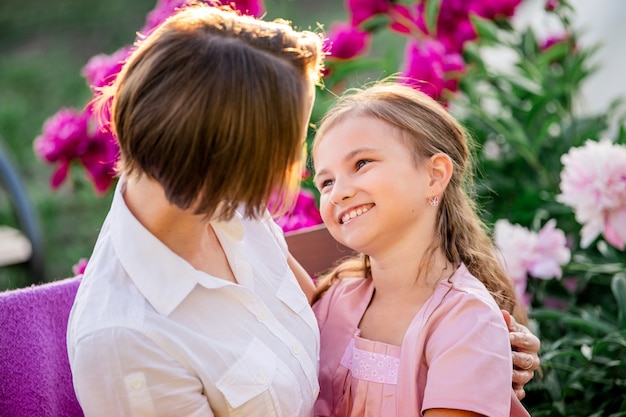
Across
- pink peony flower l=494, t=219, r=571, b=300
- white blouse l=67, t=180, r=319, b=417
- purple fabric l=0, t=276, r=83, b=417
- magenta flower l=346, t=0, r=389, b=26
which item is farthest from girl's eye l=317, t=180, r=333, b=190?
magenta flower l=346, t=0, r=389, b=26

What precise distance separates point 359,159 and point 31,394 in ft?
2.11

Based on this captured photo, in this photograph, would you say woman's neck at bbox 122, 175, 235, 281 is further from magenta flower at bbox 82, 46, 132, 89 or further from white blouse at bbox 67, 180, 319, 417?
magenta flower at bbox 82, 46, 132, 89

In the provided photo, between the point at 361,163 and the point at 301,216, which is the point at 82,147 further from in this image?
the point at 361,163

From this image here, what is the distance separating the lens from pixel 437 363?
51.9 inches

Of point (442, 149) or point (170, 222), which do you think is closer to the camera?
point (170, 222)

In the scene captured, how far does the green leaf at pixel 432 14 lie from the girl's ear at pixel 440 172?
105cm

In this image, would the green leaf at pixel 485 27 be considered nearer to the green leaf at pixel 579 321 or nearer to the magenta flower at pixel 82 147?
the green leaf at pixel 579 321

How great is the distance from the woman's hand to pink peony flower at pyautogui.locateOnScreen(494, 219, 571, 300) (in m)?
0.49

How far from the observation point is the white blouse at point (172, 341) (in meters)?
1.10

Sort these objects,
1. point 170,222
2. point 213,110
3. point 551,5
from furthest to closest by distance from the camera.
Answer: point 551,5 < point 170,222 < point 213,110

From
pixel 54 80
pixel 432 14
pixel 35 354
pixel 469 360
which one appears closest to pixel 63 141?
pixel 35 354

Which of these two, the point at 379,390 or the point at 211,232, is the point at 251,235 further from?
the point at 379,390

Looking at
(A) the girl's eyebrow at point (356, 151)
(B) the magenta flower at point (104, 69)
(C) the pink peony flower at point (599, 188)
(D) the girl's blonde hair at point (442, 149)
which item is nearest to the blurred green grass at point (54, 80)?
(B) the magenta flower at point (104, 69)

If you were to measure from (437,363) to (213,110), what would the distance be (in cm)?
54
